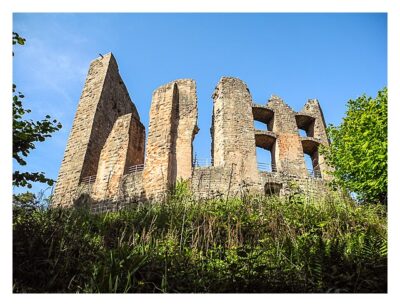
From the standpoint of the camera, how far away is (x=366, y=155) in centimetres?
1018

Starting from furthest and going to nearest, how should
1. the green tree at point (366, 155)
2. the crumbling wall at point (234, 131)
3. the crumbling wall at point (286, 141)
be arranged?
the crumbling wall at point (286, 141), the crumbling wall at point (234, 131), the green tree at point (366, 155)

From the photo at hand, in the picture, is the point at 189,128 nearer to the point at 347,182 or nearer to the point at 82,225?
the point at 347,182

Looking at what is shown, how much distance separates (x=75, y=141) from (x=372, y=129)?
478 inches

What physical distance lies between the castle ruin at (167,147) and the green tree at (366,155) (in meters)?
1.54

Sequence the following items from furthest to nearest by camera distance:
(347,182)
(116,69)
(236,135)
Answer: (116,69) → (236,135) → (347,182)

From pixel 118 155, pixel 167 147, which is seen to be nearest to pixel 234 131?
pixel 167 147

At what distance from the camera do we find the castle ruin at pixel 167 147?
41.3ft

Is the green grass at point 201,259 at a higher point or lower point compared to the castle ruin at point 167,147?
lower

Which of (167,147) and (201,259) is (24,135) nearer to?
(201,259)

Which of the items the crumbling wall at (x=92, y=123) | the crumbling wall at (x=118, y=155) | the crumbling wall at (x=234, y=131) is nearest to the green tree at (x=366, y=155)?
the crumbling wall at (x=234, y=131)

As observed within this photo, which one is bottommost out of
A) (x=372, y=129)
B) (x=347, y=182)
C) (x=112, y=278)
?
(x=112, y=278)

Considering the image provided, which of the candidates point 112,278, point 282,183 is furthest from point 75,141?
point 112,278

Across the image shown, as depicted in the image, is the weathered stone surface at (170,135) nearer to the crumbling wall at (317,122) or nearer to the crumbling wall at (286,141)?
the crumbling wall at (286,141)

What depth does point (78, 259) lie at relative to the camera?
4.02m
